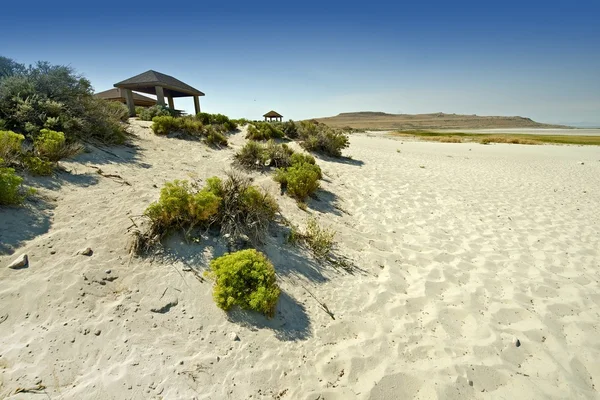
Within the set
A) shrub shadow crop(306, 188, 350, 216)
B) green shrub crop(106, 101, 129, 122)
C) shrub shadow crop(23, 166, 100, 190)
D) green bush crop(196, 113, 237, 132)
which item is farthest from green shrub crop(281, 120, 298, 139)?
shrub shadow crop(23, 166, 100, 190)

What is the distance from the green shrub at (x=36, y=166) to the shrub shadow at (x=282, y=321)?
4.04 m

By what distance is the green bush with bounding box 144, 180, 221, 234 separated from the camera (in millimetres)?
3496

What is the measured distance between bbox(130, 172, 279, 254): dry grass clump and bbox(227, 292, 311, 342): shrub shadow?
1.10 meters

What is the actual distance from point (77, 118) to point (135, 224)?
5.00m

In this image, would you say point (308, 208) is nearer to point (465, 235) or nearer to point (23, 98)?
point (465, 235)

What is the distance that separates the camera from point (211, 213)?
3.77m

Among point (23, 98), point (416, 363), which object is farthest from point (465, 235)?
point (23, 98)

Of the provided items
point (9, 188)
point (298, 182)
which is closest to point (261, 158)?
point (298, 182)

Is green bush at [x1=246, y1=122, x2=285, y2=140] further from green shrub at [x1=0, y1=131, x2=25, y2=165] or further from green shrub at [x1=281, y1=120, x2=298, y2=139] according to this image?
green shrub at [x1=0, y1=131, x2=25, y2=165]

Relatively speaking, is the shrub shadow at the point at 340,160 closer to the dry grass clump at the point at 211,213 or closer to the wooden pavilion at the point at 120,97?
the dry grass clump at the point at 211,213

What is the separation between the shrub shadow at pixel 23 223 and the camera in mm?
3080

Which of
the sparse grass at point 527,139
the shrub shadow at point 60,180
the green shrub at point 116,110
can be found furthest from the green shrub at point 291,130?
the sparse grass at point 527,139

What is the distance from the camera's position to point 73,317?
8.24 ft

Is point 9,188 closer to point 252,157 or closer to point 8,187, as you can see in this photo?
point 8,187
